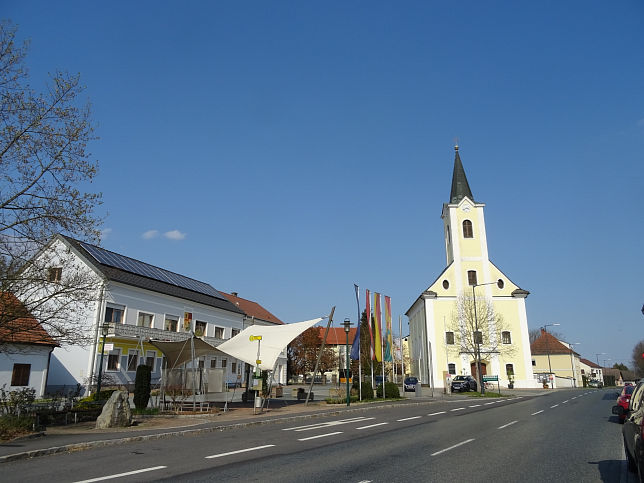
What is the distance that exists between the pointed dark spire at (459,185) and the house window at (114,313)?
41006 millimetres

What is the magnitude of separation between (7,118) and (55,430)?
969 centimetres

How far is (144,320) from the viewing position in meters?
38.7

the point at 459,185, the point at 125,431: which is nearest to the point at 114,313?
the point at 125,431

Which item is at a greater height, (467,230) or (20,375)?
(467,230)

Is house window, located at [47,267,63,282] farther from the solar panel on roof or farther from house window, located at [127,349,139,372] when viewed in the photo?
house window, located at [127,349,139,372]

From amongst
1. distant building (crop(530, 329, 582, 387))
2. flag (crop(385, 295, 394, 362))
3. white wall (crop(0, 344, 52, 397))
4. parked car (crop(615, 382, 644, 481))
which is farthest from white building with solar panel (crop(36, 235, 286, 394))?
distant building (crop(530, 329, 582, 387))

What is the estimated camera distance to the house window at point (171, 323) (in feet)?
135

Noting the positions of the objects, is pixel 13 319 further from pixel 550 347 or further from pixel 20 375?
pixel 550 347

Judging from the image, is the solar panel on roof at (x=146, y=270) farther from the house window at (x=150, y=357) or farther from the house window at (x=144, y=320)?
the house window at (x=150, y=357)

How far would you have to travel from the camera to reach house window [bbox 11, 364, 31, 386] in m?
25.6

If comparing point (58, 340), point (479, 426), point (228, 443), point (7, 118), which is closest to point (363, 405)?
point (479, 426)

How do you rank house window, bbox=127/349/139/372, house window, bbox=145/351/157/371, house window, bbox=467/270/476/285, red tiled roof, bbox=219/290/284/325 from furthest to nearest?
red tiled roof, bbox=219/290/284/325 < house window, bbox=467/270/476/285 < house window, bbox=145/351/157/371 < house window, bbox=127/349/139/372

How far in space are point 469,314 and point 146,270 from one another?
32896 millimetres

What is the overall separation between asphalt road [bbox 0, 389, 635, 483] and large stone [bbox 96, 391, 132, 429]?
3.34 meters
